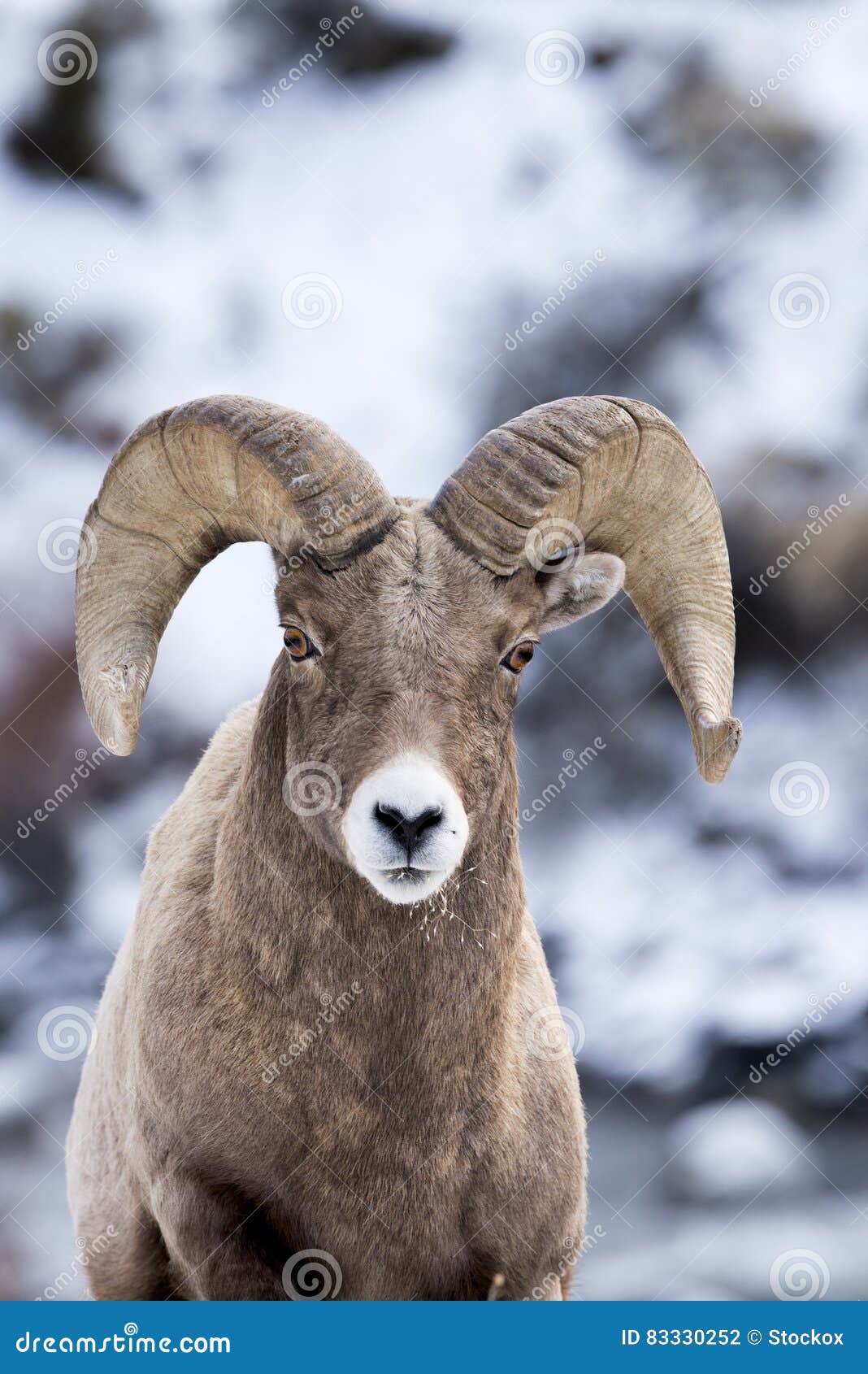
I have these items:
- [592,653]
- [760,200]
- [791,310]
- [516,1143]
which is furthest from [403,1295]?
[760,200]

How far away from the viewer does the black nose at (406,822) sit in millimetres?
4391

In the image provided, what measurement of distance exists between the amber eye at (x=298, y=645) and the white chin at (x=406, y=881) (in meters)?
0.89

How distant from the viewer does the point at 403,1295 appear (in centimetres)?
527

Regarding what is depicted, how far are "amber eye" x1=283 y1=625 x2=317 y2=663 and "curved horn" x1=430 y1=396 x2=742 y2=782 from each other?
0.62m

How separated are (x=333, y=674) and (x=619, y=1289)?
10881 mm

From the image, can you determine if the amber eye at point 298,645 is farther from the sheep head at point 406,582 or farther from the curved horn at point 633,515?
the curved horn at point 633,515

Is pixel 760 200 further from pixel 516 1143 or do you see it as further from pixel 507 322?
pixel 516 1143

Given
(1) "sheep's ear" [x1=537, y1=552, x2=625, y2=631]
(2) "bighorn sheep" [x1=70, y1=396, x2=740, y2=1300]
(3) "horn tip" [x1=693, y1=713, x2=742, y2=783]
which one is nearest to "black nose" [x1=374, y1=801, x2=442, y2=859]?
(2) "bighorn sheep" [x1=70, y1=396, x2=740, y2=1300]

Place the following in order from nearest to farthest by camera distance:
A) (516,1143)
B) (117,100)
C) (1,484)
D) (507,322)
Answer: (516,1143) < (1,484) < (117,100) < (507,322)

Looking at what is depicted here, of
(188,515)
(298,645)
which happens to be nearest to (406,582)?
(298,645)

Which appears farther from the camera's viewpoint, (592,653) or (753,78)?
(753,78)

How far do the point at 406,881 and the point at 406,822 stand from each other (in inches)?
9.7

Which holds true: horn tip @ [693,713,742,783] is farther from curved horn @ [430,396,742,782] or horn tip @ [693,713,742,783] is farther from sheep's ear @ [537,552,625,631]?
sheep's ear @ [537,552,625,631]

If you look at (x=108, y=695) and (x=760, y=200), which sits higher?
(x=760, y=200)
